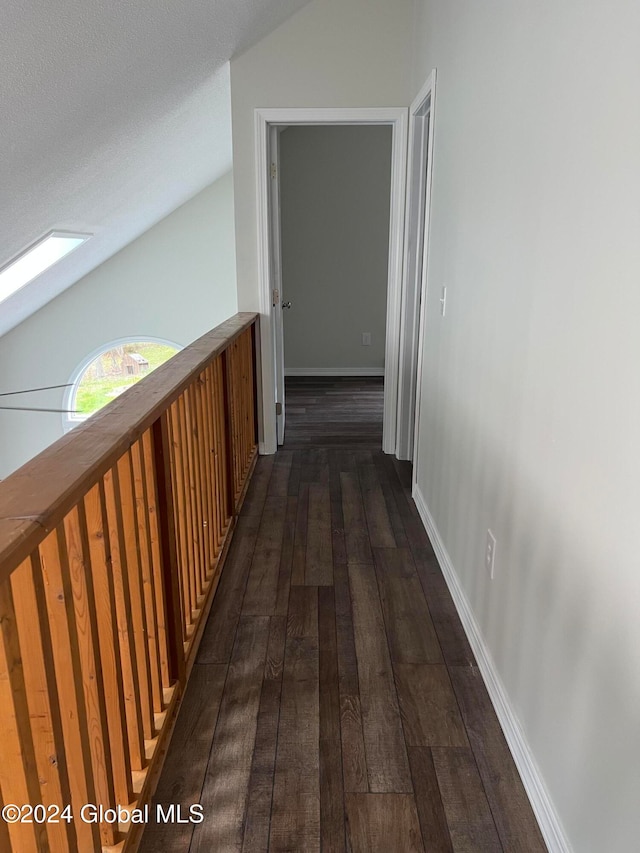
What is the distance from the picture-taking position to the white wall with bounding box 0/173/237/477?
21.7ft

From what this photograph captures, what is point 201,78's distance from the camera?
344cm

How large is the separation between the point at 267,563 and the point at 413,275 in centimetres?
199

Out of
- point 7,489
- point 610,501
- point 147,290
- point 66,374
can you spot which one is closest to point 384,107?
point 610,501

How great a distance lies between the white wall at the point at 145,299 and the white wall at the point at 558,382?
15.3 ft

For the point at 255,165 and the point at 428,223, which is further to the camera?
the point at 255,165

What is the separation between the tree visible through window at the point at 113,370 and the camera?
711 centimetres

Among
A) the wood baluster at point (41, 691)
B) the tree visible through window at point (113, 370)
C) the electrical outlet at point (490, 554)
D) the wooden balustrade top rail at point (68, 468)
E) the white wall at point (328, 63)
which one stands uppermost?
the white wall at point (328, 63)

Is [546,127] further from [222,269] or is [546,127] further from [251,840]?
[222,269]

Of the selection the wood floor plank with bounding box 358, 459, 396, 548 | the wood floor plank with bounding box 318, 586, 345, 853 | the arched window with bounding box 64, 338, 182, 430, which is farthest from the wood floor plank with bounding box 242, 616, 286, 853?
the arched window with bounding box 64, 338, 182, 430

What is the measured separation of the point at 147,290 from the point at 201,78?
3592 millimetres

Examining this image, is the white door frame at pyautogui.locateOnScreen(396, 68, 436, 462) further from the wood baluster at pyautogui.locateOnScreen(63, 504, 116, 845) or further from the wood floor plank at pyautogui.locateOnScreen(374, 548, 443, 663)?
the wood baluster at pyautogui.locateOnScreen(63, 504, 116, 845)

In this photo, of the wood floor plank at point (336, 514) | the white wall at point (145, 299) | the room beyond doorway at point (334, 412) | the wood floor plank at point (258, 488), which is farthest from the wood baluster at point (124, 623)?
the white wall at point (145, 299)

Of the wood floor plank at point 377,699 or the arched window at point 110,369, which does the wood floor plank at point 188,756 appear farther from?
the arched window at point 110,369

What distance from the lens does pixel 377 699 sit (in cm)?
186
